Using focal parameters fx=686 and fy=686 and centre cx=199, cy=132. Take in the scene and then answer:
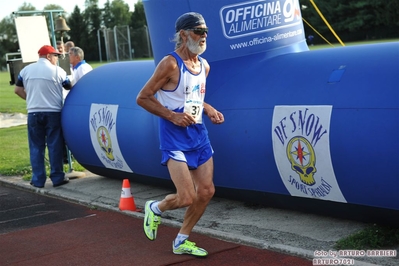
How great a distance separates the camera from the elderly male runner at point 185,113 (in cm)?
562

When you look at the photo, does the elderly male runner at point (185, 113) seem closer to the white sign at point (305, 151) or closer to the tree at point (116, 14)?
the white sign at point (305, 151)

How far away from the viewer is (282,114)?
648 cm

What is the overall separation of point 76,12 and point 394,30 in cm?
4305

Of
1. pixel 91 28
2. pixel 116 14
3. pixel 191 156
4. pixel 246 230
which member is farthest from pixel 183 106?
pixel 116 14

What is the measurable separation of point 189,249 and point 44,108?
4261 millimetres

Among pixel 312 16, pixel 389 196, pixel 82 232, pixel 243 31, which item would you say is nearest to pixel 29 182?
pixel 82 232

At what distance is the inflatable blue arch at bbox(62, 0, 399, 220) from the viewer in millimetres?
5816

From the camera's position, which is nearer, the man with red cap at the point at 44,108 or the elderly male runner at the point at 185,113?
the elderly male runner at the point at 185,113

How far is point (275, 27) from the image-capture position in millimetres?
7320

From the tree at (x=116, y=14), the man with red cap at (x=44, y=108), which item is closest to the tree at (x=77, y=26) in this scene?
the tree at (x=116, y=14)

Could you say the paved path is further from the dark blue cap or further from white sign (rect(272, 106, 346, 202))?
the dark blue cap

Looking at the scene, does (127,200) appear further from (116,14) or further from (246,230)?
(116,14)

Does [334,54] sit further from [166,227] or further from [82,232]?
[82,232]

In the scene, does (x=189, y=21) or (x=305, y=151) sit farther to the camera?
(x=305, y=151)
